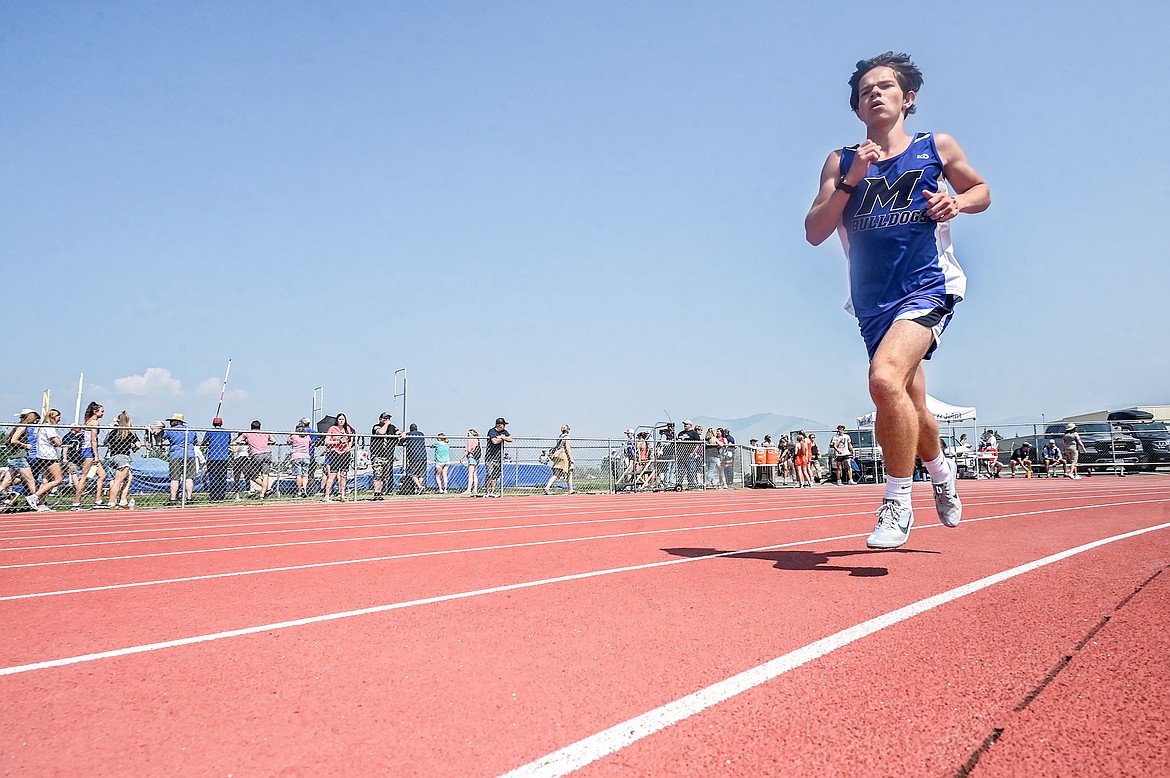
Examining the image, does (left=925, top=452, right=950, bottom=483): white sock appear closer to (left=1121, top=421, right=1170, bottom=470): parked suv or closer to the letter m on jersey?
the letter m on jersey

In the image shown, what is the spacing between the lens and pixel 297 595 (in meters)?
3.34

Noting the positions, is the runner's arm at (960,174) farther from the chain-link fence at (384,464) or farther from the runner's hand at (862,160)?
the chain-link fence at (384,464)

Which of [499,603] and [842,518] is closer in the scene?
[499,603]

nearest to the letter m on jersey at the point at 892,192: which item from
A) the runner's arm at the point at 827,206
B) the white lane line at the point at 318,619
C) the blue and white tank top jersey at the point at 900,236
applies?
the blue and white tank top jersey at the point at 900,236

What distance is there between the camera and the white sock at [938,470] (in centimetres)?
422

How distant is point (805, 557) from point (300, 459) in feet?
41.9

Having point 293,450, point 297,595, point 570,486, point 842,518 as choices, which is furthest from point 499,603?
point 570,486

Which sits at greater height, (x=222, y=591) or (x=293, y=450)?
(x=293, y=450)

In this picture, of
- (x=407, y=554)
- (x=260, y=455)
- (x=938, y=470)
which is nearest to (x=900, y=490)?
(x=938, y=470)

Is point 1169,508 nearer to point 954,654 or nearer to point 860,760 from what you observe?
point 954,654

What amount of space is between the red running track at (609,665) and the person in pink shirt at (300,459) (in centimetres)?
1078

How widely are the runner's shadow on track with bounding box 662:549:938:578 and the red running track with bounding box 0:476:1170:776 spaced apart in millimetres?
30

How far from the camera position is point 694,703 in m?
1.71

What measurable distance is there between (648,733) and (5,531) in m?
8.69
